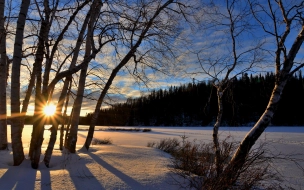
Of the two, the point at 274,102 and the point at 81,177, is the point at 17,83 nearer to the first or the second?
the point at 81,177

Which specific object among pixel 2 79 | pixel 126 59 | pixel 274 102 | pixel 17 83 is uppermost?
pixel 126 59

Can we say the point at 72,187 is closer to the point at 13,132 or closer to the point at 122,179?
the point at 122,179

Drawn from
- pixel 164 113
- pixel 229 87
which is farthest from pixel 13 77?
pixel 164 113

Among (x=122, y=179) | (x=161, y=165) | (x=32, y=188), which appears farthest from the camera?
(x=161, y=165)

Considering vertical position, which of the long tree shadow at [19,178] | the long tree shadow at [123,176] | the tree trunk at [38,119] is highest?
the tree trunk at [38,119]

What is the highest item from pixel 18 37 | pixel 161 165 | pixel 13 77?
pixel 18 37

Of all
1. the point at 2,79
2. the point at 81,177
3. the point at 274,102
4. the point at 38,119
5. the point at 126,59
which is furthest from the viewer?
the point at 126,59

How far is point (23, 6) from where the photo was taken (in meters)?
4.50

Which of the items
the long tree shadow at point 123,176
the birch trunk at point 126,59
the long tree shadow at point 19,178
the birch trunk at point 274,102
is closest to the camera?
the long tree shadow at point 19,178

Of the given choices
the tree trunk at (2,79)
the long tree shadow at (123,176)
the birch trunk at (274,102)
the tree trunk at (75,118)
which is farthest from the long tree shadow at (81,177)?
the tree trunk at (2,79)

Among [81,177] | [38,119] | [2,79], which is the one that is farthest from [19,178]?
[2,79]

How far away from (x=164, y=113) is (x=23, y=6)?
7383 cm

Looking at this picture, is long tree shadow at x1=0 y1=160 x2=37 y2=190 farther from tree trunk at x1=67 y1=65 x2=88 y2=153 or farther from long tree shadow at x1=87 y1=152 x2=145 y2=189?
tree trunk at x1=67 y1=65 x2=88 y2=153

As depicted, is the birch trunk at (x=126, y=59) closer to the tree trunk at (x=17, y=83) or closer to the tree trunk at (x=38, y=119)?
the tree trunk at (x=38, y=119)
